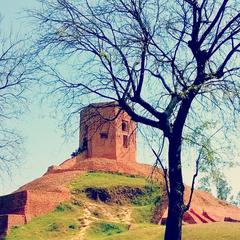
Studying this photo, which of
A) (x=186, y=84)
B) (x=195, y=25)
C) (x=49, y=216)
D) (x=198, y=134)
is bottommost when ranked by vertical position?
(x=49, y=216)

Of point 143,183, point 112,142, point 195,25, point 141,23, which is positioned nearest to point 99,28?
point 141,23

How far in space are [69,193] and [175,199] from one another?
23085mm

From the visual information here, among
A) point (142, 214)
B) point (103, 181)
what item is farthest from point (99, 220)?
point (103, 181)

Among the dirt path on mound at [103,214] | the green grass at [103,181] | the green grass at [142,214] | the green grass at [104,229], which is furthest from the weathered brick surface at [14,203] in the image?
the green grass at [142,214]

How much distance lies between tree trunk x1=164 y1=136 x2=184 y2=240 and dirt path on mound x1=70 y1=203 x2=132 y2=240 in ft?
59.0

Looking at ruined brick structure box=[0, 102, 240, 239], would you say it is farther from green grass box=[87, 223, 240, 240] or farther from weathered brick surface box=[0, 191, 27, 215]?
green grass box=[87, 223, 240, 240]

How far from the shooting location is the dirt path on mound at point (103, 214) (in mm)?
26720

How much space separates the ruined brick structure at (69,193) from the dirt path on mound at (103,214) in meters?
1.52

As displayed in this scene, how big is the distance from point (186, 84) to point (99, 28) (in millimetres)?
1750

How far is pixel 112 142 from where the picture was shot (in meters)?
37.8

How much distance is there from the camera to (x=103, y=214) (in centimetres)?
2884

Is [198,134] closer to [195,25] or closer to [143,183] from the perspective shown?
[195,25]

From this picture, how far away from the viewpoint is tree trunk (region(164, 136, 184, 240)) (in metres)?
7.96

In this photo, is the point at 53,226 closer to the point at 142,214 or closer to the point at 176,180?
the point at 142,214
